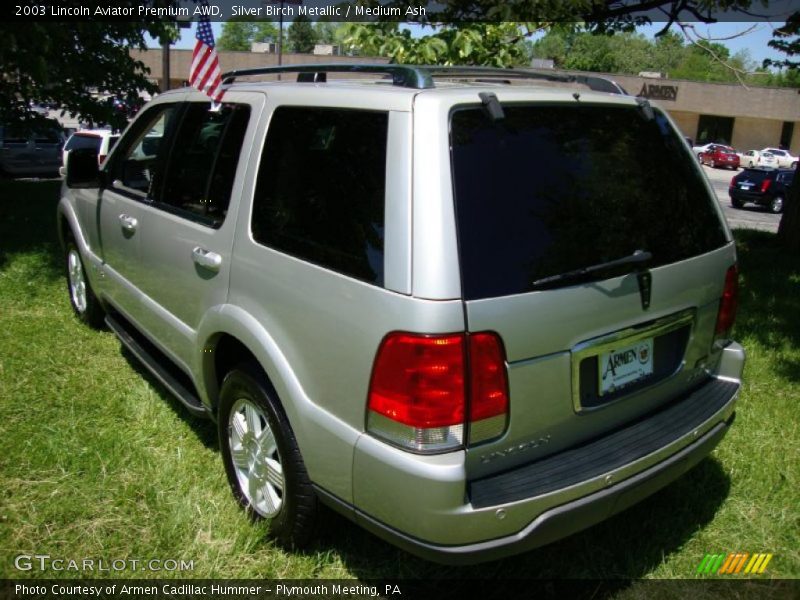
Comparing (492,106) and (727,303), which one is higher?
(492,106)

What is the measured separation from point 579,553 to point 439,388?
1.31 metres

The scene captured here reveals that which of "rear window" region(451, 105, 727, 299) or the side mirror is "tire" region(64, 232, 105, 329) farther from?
"rear window" region(451, 105, 727, 299)

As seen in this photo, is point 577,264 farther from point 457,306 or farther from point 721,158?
point 721,158

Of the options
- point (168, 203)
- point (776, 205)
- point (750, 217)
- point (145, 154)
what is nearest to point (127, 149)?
point (145, 154)

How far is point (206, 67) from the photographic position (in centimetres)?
343

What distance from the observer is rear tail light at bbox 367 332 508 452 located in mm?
2020

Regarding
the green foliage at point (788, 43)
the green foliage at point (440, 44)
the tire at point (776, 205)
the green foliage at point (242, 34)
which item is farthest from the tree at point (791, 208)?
the green foliage at point (242, 34)

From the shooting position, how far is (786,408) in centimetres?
418

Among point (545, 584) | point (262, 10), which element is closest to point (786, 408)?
point (545, 584)

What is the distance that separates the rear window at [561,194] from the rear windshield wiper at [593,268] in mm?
13

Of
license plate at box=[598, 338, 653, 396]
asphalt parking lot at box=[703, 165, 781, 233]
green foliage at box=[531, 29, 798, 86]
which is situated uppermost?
green foliage at box=[531, 29, 798, 86]

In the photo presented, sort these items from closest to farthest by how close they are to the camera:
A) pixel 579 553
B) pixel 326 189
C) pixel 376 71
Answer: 1. pixel 326 189
2. pixel 376 71
3. pixel 579 553

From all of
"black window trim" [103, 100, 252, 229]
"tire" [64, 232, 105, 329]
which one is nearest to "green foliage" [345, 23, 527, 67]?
"black window trim" [103, 100, 252, 229]

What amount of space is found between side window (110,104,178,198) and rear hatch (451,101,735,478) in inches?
82.0
